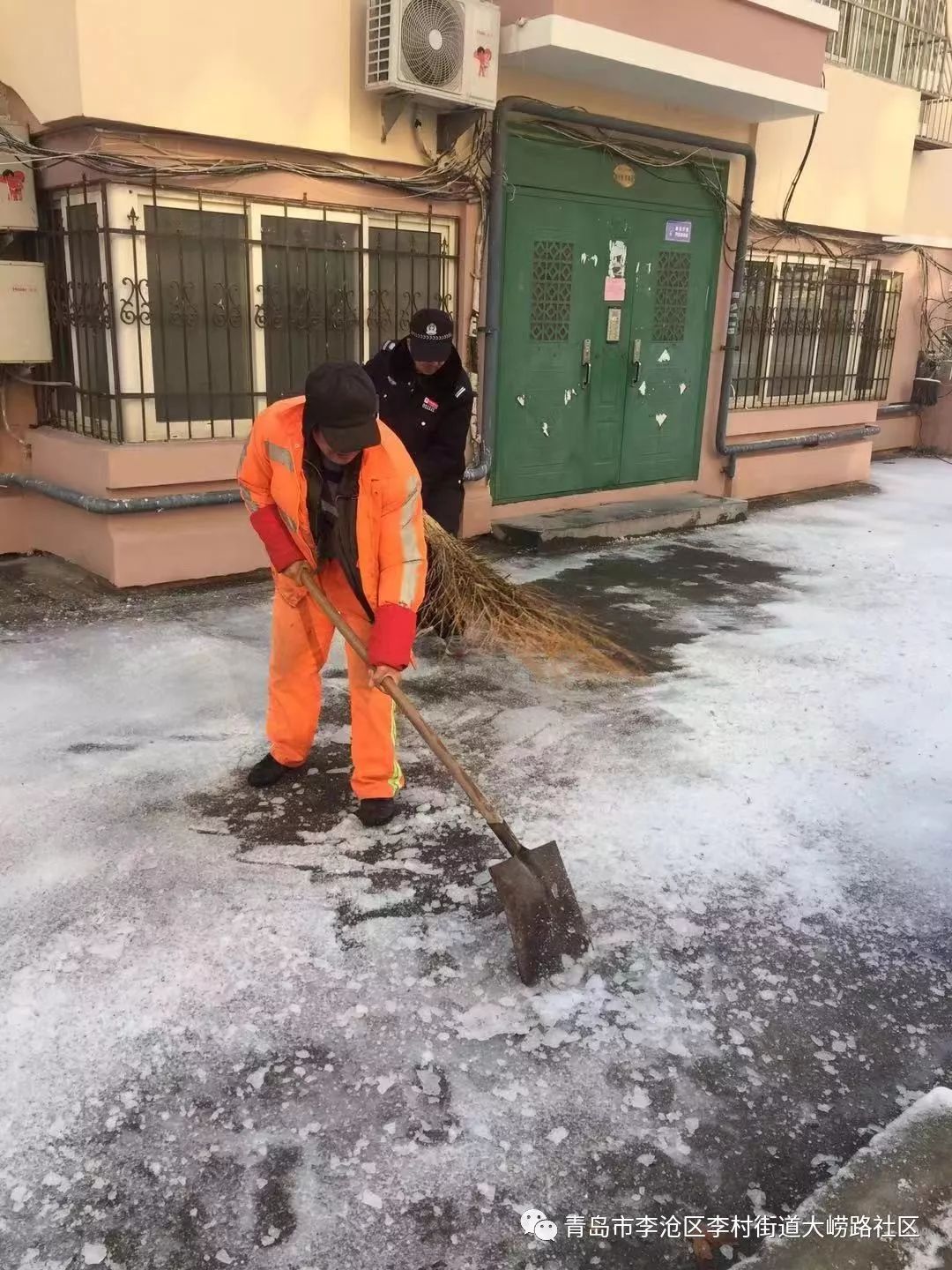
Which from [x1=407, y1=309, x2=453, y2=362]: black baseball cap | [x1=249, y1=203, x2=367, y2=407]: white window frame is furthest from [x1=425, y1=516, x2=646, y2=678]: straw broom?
[x1=249, y1=203, x2=367, y2=407]: white window frame

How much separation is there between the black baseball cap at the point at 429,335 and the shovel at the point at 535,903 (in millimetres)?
2192

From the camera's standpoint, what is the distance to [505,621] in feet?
16.0

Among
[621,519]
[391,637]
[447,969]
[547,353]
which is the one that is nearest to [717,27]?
[547,353]

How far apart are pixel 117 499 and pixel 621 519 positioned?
3450 millimetres

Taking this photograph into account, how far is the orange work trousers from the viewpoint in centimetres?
313

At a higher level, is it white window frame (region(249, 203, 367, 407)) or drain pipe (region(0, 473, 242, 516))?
white window frame (region(249, 203, 367, 407))

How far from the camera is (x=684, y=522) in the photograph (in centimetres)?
758

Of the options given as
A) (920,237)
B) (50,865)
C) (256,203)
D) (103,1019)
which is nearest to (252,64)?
(256,203)

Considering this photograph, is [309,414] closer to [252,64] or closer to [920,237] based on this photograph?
[252,64]

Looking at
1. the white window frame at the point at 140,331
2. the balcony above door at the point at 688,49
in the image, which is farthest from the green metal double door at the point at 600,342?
the white window frame at the point at 140,331

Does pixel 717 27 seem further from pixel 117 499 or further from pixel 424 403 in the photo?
pixel 117 499

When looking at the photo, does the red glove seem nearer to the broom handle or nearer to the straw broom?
the broom handle

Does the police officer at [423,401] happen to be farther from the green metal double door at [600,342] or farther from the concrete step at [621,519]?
Result: the green metal double door at [600,342]

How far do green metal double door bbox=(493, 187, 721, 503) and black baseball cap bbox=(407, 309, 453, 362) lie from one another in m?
2.46
